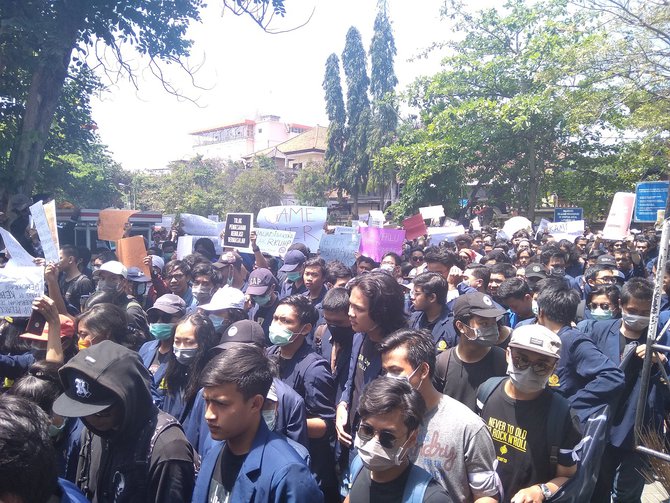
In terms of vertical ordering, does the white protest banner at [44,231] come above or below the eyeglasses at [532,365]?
above

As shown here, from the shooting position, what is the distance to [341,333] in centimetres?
382

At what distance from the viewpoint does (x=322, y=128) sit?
2493 inches

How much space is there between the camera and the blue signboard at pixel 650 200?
8.38 m

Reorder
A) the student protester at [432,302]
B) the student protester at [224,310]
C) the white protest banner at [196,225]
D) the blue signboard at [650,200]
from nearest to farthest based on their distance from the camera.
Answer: the student protester at [224,310], the student protester at [432,302], the blue signboard at [650,200], the white protest banner at [196,225]

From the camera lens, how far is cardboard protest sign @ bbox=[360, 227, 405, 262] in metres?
8.13

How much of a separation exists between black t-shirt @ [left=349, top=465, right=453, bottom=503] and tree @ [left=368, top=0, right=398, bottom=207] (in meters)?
37.7

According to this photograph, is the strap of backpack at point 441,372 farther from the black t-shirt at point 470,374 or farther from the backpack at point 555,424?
the backpack at point 555,424

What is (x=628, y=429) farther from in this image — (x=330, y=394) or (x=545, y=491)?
(x=330, y=394)

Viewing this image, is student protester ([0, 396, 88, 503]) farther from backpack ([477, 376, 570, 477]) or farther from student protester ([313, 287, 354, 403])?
student protester ([313, 287, 354, 403])

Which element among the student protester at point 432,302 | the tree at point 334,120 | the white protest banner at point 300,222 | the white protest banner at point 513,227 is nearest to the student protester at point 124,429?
the student protester at point 432,302

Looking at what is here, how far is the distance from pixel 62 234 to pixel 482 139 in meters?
14.8

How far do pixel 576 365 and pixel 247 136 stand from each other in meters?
89.4

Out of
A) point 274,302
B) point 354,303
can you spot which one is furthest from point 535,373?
point 274,302

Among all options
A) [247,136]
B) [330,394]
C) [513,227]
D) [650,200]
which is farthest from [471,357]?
[247,136]
